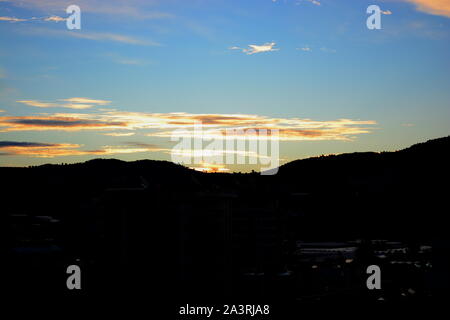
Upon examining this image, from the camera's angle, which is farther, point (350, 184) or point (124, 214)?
point (350, 184)

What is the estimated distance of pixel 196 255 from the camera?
80.4 feet

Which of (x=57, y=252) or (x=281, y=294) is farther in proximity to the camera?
(x=57, y=252)

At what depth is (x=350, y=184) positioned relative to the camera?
135 metres
